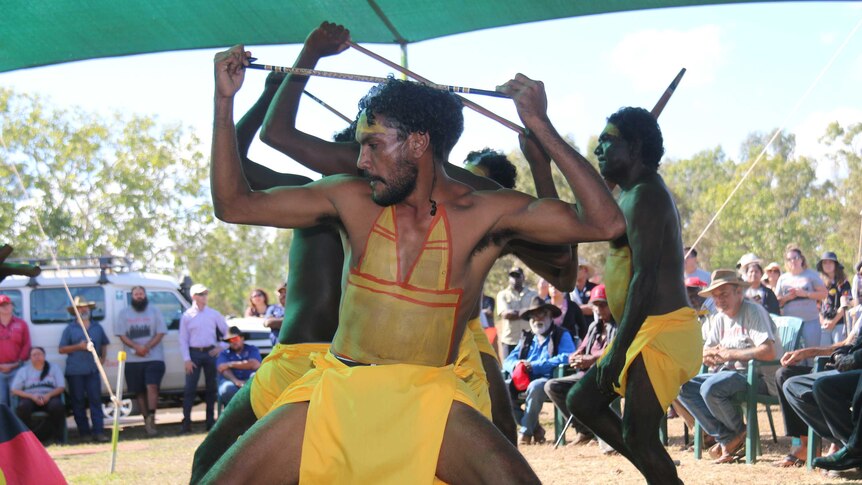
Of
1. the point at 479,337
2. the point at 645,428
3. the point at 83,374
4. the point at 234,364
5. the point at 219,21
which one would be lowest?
the point at 83,374

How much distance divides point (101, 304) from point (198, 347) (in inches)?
72.6

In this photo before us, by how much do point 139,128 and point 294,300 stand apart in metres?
34.0

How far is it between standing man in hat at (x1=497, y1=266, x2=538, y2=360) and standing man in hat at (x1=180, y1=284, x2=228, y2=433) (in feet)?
12.7

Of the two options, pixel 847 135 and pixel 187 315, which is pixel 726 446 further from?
pixel 847 135

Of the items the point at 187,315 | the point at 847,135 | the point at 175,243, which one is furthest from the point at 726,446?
the point at 847,135

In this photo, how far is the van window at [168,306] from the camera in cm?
1492

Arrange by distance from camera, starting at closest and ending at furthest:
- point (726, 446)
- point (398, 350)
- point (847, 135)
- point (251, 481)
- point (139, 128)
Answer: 1. point (251, 481)
2. point (398, 350)
3. point (726, 446)
4. point (139, 128)
5. point (847, 135)

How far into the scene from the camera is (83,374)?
1322 centimetres

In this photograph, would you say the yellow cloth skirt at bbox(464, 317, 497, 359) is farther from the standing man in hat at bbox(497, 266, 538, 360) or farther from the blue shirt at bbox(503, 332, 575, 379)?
the standing man in hat at bbox(497, 266, 538, 360)

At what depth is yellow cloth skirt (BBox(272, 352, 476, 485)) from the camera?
342cm

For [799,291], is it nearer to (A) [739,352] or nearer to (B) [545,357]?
(B) [545,357]

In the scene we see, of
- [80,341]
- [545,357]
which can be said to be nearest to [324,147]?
[545,357]

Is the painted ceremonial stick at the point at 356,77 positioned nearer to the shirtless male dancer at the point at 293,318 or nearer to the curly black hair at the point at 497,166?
the shirtless male dancer at the point at 293,318

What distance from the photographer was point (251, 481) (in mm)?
3342
